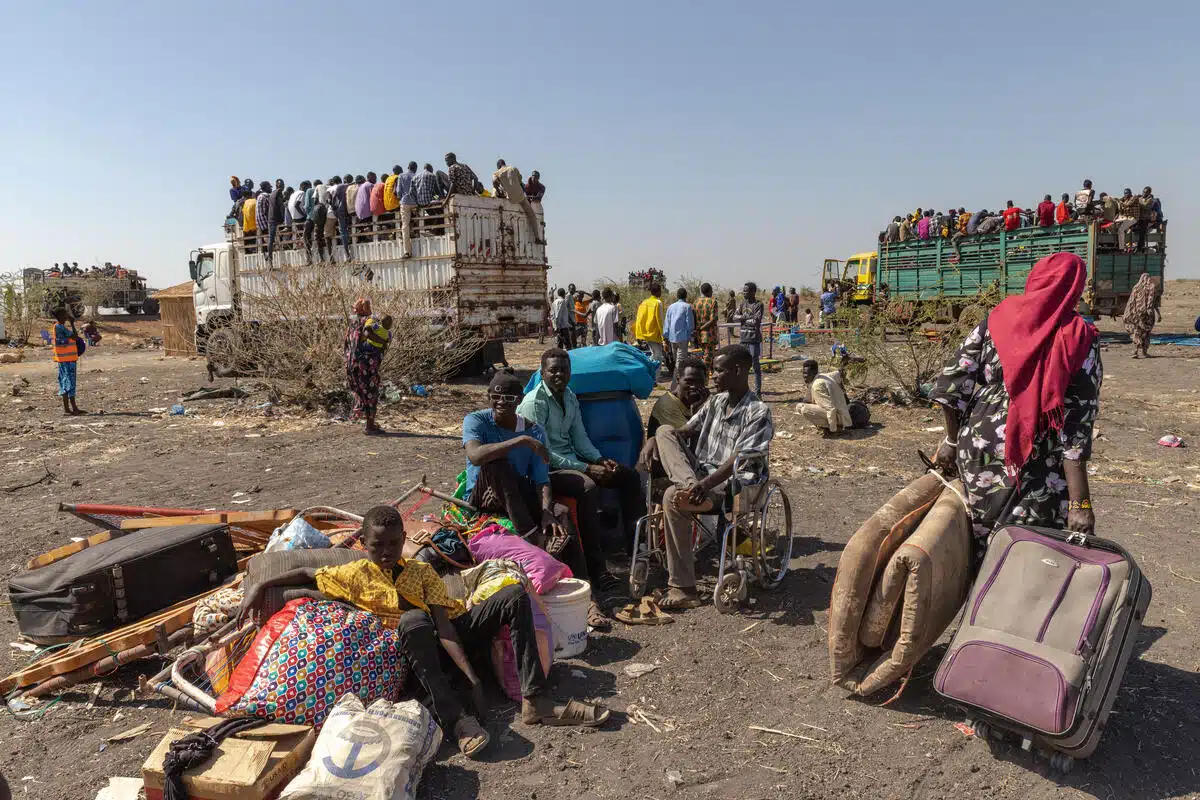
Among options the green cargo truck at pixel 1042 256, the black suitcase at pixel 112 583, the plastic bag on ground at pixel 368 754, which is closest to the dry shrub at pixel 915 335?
the green cargo truck at pixel 1042 256

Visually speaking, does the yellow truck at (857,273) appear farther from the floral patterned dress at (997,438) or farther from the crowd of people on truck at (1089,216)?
the floral patterned dress at (997,438)

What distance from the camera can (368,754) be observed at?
2672mm

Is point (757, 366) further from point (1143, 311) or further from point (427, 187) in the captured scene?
point (1143, 311)

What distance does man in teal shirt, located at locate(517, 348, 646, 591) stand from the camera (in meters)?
4.70

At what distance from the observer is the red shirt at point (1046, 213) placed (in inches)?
650

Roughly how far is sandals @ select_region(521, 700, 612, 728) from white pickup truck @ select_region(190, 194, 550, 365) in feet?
30.7

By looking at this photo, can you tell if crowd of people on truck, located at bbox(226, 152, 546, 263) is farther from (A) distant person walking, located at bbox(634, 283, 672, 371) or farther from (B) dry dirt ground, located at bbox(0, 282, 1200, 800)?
(B) dry dirt ground, located at bbox(0, 282, 1200, 800)

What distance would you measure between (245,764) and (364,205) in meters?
12.2

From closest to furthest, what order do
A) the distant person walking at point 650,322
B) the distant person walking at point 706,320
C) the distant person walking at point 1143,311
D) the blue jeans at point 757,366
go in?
the blue jeans at point 757,366 < the distant person walking at point 650,322 < the distant person walking at point 706,320 < the distant person walking at point 1143,311

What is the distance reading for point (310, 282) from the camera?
10.8 m

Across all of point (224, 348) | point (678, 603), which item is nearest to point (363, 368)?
point (224, 348)

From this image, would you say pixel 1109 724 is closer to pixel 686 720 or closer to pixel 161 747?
pixel 686 720

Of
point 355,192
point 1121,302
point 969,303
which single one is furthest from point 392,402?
point 1121,302

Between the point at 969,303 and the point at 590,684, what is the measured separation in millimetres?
8376
